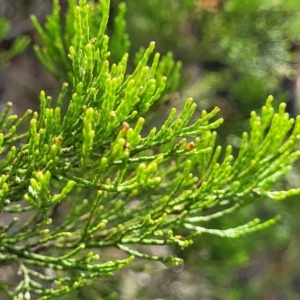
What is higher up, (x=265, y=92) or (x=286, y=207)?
(x=265, y=92)

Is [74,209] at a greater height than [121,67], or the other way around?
[121,67]

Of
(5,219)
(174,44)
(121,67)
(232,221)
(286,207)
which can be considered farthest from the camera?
(286,207)

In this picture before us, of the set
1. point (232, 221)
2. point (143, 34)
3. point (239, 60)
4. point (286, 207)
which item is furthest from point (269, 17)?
point (286, 207)

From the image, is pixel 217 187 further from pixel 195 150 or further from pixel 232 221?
pixel 232 221

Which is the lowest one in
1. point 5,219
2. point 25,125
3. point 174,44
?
point 5,219

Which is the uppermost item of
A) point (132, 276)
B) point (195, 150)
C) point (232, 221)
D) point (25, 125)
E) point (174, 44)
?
point (195, 150)

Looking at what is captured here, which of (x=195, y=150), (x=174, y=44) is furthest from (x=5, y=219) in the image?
(x=195, y=150)

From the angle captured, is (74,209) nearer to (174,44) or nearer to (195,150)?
(195,150)

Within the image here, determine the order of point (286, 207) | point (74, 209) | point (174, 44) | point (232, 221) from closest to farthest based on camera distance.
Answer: point (74, 209)
point (232, 221)
point (174, 44)
point (286, 207)

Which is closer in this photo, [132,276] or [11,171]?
[11,171]
